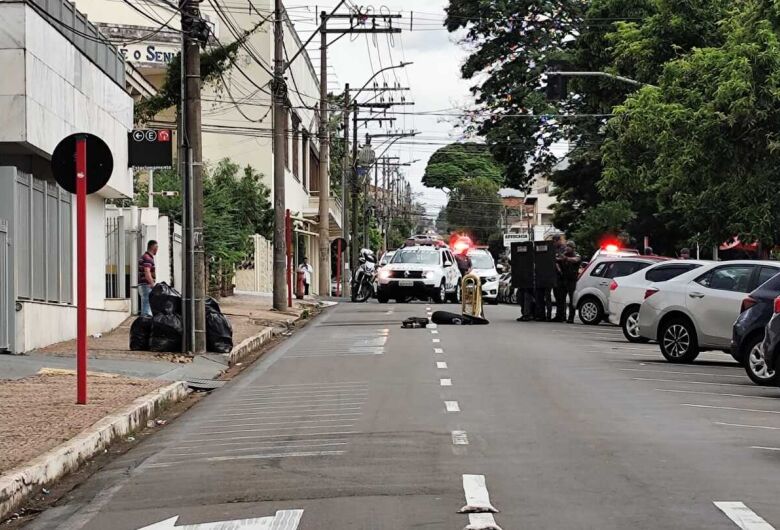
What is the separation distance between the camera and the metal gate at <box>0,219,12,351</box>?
18.5 meters

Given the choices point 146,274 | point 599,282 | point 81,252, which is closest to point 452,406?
point 81,252

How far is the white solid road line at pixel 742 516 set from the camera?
7.61 metres

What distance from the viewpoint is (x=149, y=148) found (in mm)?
28062

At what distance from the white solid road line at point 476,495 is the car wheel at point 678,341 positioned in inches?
430

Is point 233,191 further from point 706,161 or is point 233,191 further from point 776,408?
point 776,408

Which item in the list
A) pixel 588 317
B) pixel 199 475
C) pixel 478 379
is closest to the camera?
pixel 199 475

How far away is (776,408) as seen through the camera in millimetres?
13852

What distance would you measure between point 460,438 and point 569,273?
19.5m

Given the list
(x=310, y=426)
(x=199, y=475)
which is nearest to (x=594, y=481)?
(x=199, y=475)

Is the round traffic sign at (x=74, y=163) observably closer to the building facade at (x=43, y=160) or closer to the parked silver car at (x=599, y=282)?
the building facade at (x=43, y=160)

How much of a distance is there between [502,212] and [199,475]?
119856 mm

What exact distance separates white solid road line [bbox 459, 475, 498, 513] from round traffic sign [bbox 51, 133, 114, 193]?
586 centimetres

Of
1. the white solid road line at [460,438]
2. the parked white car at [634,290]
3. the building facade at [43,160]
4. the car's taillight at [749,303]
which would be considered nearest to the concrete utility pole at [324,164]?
the building facade at [43,160]

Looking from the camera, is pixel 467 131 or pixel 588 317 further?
pixel 467 131
